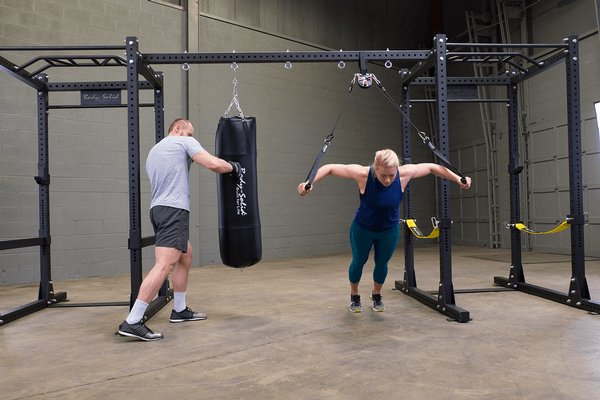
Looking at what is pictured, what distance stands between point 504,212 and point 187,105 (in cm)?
664

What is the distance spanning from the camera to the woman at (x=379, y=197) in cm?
341

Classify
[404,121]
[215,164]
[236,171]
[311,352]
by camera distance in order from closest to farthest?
1. [311,352]
2. [215,164]
3. [236,171]
4. [404,121]

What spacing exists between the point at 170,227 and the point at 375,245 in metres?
1.58

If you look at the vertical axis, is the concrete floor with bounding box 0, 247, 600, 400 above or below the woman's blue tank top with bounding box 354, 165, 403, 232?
below

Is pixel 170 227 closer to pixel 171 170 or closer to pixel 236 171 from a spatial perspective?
pixel 171 170

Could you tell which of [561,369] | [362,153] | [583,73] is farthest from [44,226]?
[583,73]

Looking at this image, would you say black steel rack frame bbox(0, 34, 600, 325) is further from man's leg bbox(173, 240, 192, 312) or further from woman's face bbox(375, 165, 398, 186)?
woman's face bbox(375, 165, 398, 186)

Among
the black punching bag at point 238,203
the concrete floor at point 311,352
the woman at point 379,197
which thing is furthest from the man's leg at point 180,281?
the woman at point 379,197

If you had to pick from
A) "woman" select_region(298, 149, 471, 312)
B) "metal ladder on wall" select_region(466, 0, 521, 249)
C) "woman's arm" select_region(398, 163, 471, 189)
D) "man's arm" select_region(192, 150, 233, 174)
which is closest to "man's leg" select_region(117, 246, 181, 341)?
"man's arm" select_region(192, 150, 233, 174)

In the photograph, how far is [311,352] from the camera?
9.32 ft

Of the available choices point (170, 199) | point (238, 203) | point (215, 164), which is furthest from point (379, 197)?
point (170, 199)

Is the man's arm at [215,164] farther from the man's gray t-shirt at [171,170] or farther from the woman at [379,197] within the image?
the woman at [379,197]

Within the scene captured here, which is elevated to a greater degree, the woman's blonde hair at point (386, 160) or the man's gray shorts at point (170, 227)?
the woman's blonde hair at point (386, 160)

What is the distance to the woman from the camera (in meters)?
3.41
